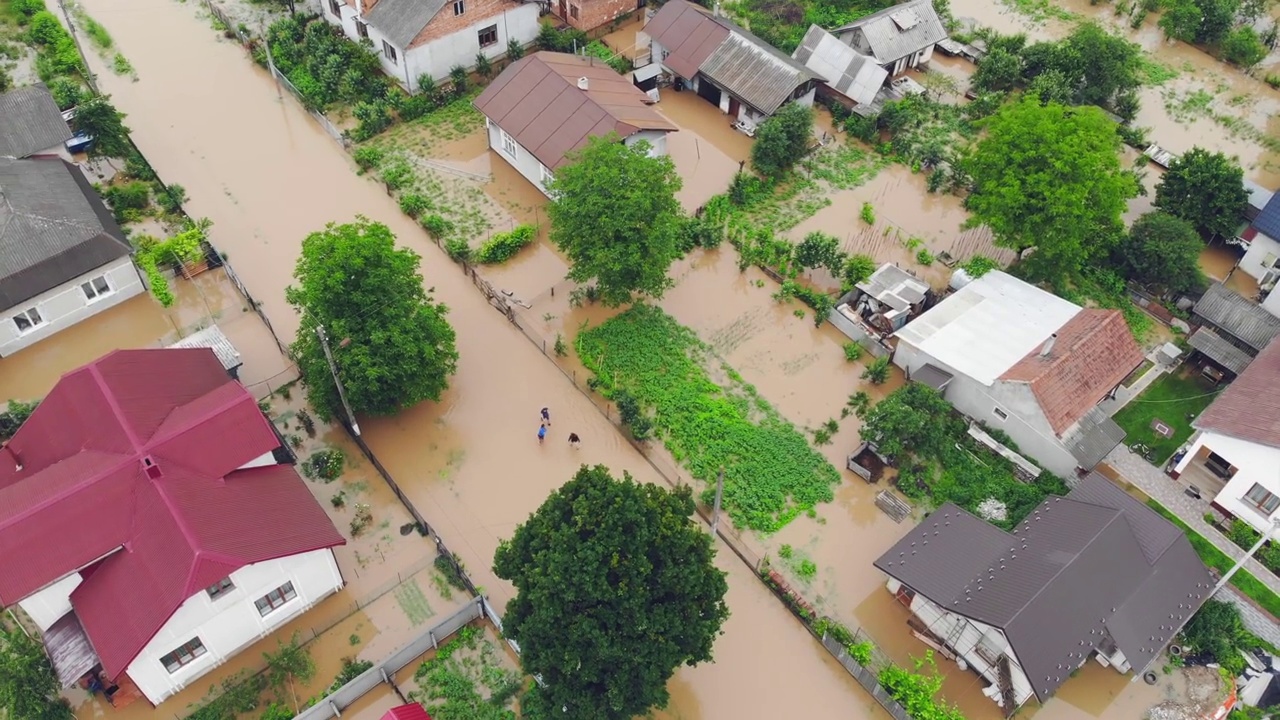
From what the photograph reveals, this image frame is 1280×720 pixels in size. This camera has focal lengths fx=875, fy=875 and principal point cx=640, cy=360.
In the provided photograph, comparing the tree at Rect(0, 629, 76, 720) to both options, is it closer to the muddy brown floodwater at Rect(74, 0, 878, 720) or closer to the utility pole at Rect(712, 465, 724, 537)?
the muddy brown floodwater at Rect(74, 0, 878, 720)

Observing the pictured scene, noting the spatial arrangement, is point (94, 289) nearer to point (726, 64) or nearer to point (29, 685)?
point (29, 685)

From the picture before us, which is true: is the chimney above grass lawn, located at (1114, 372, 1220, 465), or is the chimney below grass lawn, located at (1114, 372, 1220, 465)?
above

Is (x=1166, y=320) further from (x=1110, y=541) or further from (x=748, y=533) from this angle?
(x=748, y=533)

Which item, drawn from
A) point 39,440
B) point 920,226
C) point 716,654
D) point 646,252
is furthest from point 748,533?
point 39,440

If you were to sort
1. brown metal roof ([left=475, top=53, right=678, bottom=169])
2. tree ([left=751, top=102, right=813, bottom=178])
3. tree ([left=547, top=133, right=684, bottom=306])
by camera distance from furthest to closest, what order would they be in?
1. tree ([left=751, top=102, right=813, bottom=178])
2. brown metal roof ([left=475, top=53, right=678, bottom=169])
3. tree ([left=547, top=133, right=684, bottom=306])

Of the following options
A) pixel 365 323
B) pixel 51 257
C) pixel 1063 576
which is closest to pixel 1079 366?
pixel 1063 576

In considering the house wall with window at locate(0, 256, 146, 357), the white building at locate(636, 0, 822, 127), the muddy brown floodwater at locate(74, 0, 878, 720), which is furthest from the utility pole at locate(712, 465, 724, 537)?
the house wall with window at locate(0, 256, 146, 357)
